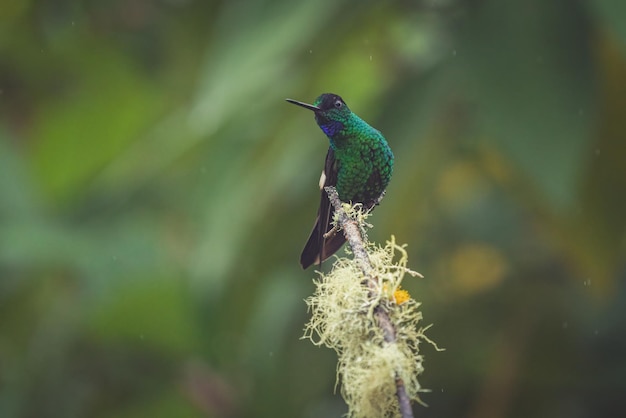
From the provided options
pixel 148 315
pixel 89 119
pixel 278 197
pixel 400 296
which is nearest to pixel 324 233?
pixel 400 296

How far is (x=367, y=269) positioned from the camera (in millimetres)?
610

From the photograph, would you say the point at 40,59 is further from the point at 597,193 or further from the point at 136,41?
the point at 597,193

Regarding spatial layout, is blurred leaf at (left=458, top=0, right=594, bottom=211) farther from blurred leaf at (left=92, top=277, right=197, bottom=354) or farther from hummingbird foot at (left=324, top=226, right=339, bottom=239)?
blurred leaf at (left=92, top=277, right=197, bottom=354)

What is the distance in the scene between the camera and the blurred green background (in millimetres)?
1624

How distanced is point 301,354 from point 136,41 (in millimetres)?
1449

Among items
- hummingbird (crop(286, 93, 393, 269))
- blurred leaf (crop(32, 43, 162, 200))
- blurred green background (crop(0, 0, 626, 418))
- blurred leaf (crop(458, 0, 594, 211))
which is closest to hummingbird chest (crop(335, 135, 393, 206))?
hummingbird (crop(286, 93, 393, 269))

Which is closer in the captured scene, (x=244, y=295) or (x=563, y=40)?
(x=563, y=40)

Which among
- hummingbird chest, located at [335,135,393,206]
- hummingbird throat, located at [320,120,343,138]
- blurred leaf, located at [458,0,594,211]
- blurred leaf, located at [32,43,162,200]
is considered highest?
blurred leaf, located at [32,43,162,200]

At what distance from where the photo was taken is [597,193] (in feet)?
5.01

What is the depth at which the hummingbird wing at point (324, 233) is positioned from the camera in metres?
0.81

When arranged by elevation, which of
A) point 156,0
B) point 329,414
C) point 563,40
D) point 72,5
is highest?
point 156,0

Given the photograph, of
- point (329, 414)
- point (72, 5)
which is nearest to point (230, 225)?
point (329, 414)

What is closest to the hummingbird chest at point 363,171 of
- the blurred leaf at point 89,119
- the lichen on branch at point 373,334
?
the lichen on branch at point 373,334

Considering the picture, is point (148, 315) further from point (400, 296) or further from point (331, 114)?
point (400, 296)
